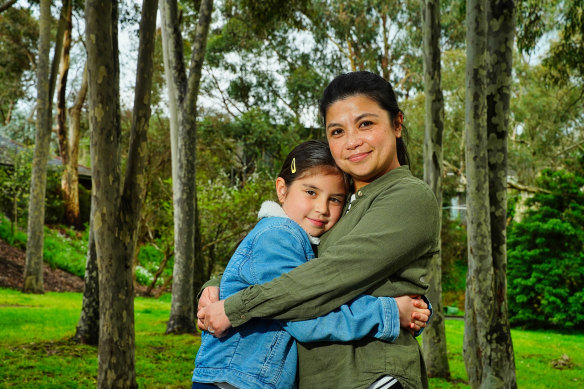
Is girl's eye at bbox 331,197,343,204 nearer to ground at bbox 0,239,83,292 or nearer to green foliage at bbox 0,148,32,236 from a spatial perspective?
ground at bbox 0,239,83,292

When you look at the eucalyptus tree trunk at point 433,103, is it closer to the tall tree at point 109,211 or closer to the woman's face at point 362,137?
the tall tree at point 109,211

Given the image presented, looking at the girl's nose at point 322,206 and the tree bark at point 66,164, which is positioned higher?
the tree bark at point 66,164

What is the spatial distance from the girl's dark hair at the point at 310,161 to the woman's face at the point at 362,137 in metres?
0.08

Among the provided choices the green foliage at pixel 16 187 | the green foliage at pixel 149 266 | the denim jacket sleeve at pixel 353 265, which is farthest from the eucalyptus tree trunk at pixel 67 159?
the denim jacket sleeve at pixel 353 265

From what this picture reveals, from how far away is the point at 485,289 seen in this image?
5438 mm

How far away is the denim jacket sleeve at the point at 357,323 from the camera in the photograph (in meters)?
1.87

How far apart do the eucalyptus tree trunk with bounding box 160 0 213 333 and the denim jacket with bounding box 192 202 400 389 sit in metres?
7.23

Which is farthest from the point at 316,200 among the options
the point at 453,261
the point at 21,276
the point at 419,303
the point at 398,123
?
the point at 453,261

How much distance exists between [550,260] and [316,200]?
15896 mm

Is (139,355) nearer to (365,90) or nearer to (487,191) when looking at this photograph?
(487,191)

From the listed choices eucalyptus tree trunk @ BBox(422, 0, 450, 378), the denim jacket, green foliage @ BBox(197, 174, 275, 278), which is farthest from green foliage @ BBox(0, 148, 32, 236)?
the denim jacket

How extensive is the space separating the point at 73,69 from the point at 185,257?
23.2 metres

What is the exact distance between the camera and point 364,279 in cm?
188

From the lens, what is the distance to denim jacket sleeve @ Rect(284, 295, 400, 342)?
6.15ft
